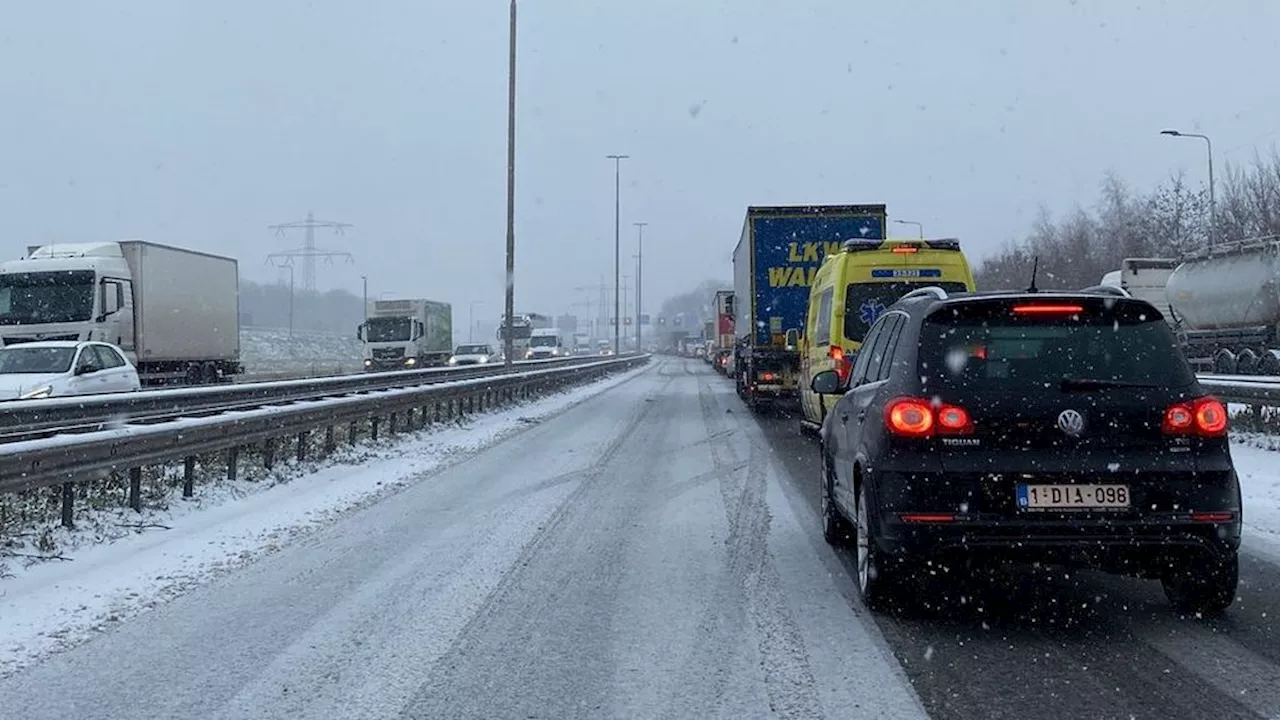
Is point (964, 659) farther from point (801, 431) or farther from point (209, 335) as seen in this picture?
point (209, 335)

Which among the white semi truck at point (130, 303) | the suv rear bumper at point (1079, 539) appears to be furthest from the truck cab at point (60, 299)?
the suv rear bumper at point (1079, 539)

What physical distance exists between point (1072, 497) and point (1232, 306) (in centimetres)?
2571

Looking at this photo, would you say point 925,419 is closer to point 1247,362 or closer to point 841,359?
point 841,359

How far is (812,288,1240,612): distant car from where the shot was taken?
17.2ft

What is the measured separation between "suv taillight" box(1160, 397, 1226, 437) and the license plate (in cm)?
37

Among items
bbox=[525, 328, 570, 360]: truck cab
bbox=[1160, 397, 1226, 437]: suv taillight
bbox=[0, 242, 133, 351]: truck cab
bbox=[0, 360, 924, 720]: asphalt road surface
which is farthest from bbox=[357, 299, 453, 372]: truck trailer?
bbox=[1160, 397, 1226, 437]: suv taillight

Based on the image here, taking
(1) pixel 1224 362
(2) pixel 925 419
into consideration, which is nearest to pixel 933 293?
(2) pixel 925 419

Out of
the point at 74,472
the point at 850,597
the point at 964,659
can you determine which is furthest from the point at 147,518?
the point at 964,659

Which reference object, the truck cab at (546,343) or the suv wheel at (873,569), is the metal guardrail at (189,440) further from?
the truck cab at (546,343)

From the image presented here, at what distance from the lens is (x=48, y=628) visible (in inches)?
226

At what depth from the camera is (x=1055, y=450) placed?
5.26 metres

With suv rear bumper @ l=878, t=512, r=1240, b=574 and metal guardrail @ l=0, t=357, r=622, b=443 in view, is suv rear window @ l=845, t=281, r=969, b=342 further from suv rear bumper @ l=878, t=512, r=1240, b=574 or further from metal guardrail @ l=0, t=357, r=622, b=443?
suv rear bumper @ l=878, t=512, r=1240, b=574

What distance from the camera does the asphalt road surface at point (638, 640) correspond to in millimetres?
4488

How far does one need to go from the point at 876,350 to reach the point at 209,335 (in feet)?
80.1
